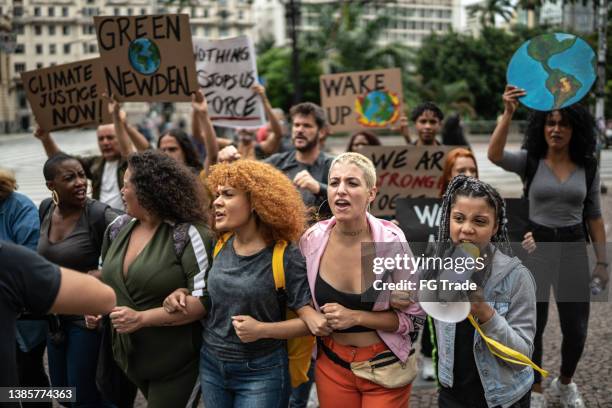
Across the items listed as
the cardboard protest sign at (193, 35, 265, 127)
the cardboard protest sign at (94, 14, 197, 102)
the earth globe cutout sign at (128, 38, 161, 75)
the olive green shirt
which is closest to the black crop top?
the olive green shirt

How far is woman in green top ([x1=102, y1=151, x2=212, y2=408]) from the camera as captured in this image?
9.60ft

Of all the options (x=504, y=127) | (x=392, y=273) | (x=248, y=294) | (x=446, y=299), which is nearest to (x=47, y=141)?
(x=248, y=294)

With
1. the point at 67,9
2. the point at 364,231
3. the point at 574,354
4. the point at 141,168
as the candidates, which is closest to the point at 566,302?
the point at 574,354

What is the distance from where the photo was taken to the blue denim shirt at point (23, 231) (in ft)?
12.3

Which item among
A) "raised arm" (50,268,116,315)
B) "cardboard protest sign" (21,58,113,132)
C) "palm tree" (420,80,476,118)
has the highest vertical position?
"cardboard protest sign" (21,58,113,132)

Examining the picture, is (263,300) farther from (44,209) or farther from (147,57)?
(147,57)

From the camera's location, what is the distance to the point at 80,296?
6.81 ft

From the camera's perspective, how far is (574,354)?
4.16 m

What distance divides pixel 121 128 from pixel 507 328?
339 centimetres

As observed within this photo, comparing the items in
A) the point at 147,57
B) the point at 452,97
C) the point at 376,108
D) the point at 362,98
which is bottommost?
the point at 452,97

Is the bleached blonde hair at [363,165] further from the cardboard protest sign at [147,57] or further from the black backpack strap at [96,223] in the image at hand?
the cardboard protest sign at [147,57]

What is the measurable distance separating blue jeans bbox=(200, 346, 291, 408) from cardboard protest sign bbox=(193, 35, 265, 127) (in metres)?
3.53

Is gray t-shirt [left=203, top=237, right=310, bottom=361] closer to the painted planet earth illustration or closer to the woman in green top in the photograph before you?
the woman in green top

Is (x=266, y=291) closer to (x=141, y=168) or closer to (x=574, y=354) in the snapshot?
(x=141, y=168)
